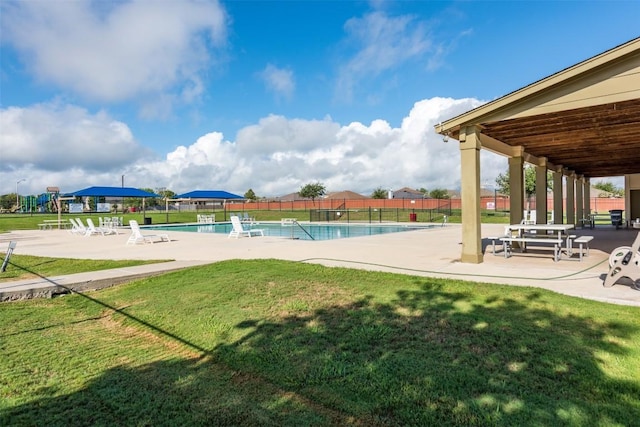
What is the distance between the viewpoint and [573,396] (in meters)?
2.60

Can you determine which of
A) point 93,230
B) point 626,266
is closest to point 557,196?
point 626,266

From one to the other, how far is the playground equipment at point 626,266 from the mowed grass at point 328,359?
4.05ft

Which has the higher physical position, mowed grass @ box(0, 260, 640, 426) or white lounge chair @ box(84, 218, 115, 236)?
white lounge chair @ box(84, 218, 115, 236)

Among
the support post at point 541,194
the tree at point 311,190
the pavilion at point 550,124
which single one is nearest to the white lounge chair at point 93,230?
the pavilion at point 550,124

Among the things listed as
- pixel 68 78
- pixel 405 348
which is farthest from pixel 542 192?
pixel 68 78

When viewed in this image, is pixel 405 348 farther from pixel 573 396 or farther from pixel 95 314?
pixel 95 314

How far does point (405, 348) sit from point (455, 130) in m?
5.86

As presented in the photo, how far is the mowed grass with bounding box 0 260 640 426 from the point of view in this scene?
2568 mm

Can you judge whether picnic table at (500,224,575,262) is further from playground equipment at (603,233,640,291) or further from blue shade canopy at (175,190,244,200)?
blue shade canopy at (175,190,244,200)

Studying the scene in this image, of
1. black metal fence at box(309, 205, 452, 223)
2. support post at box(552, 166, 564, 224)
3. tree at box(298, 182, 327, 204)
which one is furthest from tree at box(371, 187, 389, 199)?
support post at box(552, 166, 564, 224)

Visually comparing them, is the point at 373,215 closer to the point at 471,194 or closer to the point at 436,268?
the point at 471,194

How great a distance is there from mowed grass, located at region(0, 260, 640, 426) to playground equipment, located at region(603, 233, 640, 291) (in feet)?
4.05

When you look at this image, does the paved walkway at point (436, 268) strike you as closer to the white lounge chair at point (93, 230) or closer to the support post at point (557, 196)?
the support post at point (557, 196)

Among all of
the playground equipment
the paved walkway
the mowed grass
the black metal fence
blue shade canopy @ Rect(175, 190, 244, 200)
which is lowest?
the mowed grass
